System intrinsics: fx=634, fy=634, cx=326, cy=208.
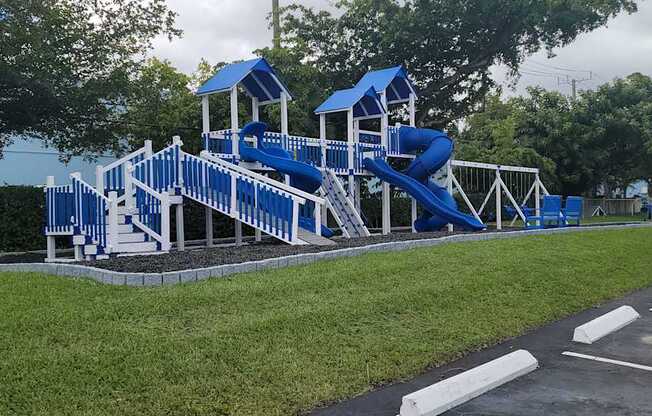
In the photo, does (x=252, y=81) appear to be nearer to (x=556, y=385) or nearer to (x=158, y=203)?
(x=158, y=203)

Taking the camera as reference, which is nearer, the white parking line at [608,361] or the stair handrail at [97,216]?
the white parking line at [608,361]

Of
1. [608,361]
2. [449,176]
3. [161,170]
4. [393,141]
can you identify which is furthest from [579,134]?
[608,361]

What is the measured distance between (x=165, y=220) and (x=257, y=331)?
21.1 feet

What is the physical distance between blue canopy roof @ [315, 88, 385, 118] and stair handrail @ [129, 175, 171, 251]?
7.38m

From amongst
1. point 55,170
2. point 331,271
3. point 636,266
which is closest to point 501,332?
point 331,271

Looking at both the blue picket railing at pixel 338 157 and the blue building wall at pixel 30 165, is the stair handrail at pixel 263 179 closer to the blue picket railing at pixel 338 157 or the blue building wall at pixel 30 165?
the blue picket railing at pixel 338 157

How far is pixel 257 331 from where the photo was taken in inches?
237

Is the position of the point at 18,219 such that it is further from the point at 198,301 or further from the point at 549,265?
the point at 549,265

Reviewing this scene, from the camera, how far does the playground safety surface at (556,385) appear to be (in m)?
4.78

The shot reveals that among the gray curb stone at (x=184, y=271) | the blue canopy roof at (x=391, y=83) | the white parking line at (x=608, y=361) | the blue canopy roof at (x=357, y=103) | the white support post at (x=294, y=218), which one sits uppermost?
the blue canopy roof at (x=391, y=83)

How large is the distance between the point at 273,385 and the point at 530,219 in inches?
658

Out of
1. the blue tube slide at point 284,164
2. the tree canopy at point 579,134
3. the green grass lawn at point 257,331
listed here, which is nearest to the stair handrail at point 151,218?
the blue tube slide at point 284,164

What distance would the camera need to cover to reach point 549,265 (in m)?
10.9

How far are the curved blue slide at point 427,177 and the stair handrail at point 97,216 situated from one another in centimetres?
856
